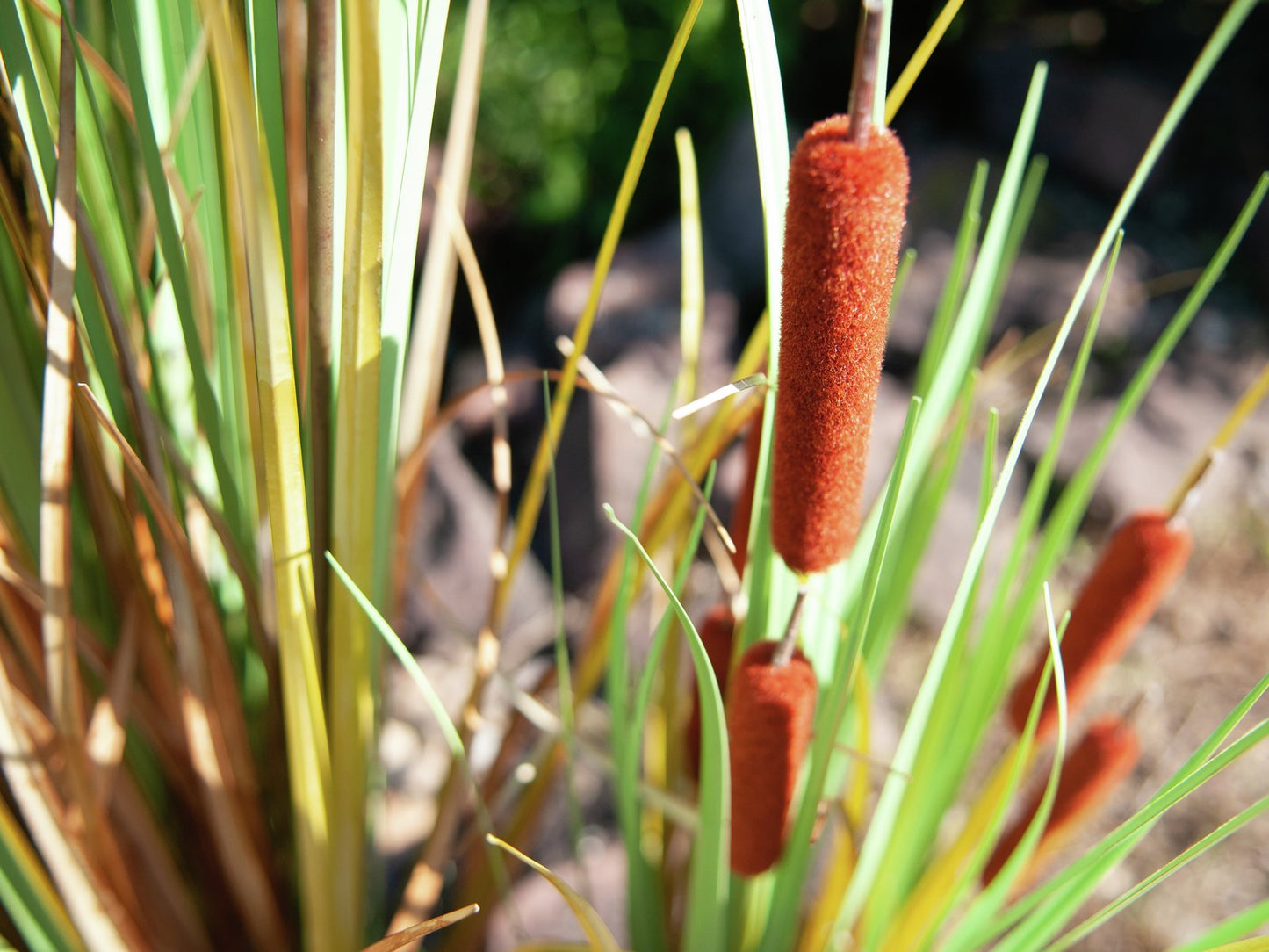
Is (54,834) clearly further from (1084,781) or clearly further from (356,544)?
(1084,781)

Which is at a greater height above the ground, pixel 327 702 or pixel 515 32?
pixel 515 32

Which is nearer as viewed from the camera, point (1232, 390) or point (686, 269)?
point (686, 269)

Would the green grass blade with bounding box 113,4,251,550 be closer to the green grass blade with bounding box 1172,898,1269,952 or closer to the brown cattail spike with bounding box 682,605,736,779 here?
the brown cattail spike with bounding box 682,605,736,779

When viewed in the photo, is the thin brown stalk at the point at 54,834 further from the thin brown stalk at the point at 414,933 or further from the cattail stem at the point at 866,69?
the cattail stem at the point at 866,69

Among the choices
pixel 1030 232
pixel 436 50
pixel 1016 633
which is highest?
pixel 436 50

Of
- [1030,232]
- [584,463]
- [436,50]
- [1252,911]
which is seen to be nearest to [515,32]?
[584,463]

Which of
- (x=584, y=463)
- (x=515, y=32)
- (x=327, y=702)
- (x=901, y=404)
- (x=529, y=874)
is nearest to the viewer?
(x=327, y=702)

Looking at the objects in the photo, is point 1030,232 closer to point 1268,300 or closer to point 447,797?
point 1268,300

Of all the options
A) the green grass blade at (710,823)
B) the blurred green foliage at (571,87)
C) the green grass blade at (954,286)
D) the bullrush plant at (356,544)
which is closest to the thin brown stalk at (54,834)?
the bullrush plant at (356,544)
